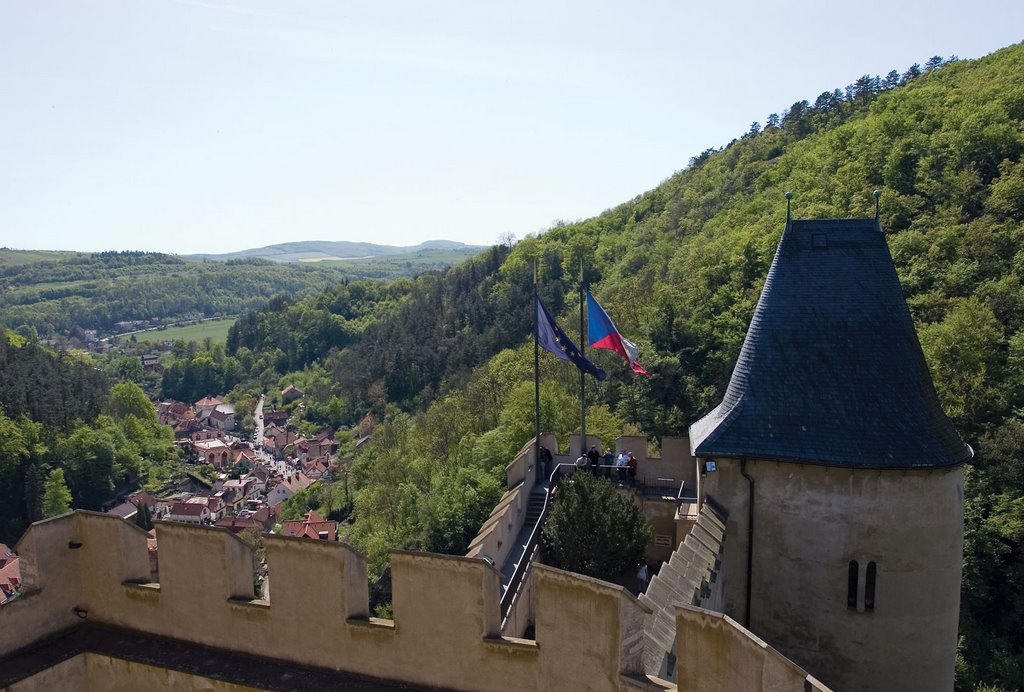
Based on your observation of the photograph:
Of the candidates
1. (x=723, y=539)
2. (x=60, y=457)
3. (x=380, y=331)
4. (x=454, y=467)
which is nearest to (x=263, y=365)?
(x=380, y=331)

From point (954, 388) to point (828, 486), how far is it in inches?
1368

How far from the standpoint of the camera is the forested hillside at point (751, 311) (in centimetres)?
3725

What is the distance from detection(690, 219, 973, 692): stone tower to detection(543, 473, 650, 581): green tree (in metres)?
4.50

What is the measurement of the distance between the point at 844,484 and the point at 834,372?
6.25 ft

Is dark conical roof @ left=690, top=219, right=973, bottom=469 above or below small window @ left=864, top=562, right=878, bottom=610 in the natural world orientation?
above

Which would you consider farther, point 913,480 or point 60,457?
point 60,457

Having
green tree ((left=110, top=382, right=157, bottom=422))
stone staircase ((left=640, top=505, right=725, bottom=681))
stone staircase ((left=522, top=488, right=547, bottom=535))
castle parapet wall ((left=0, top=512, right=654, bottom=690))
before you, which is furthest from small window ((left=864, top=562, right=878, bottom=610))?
green tree ((left=110, top=382, right=157, bottom=422))

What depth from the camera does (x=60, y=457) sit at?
4222 inches

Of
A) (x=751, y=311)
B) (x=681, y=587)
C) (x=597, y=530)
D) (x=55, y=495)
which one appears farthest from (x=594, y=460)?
(x=55, y=495)

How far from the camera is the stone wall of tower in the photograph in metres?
11.9

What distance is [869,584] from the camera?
39.6 feet

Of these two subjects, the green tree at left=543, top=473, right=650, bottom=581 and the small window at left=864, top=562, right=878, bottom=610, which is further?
the green tree at left=543, top=473, right=650, bottom=581

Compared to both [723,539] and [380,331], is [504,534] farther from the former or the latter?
[380,331]

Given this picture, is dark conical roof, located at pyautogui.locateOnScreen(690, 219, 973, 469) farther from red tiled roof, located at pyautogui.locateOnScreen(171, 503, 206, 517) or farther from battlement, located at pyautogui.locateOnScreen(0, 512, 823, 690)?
red tiled roof, located at pyautogui.locateOnScreen(171, 503, 206, 517)
